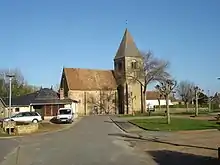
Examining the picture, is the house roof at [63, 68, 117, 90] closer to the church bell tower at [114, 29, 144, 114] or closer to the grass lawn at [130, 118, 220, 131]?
the church bell tower at [114, 29, 144, 114]

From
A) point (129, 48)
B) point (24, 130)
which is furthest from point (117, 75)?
point (24, 130)

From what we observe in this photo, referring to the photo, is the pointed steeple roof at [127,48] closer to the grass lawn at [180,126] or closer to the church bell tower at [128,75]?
the church bell tower at [128,75]

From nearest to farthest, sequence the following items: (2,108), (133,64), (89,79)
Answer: (2,108), (133,64), (89,79)

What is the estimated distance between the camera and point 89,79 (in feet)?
284

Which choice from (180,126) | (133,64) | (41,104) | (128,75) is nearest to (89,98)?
(128,75)

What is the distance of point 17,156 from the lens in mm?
18547

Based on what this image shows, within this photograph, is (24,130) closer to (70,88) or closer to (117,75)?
(70,88)

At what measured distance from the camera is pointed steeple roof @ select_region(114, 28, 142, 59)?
86.0 metres

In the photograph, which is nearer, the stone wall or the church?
the stone wall

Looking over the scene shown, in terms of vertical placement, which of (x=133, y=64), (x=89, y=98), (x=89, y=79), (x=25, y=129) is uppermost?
(x=133, y=64)

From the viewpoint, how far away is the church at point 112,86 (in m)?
82.4

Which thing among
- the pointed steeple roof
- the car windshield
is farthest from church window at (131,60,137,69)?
the car windshield

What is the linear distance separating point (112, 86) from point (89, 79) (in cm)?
592

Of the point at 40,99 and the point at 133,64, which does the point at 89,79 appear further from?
the point at 40,99
